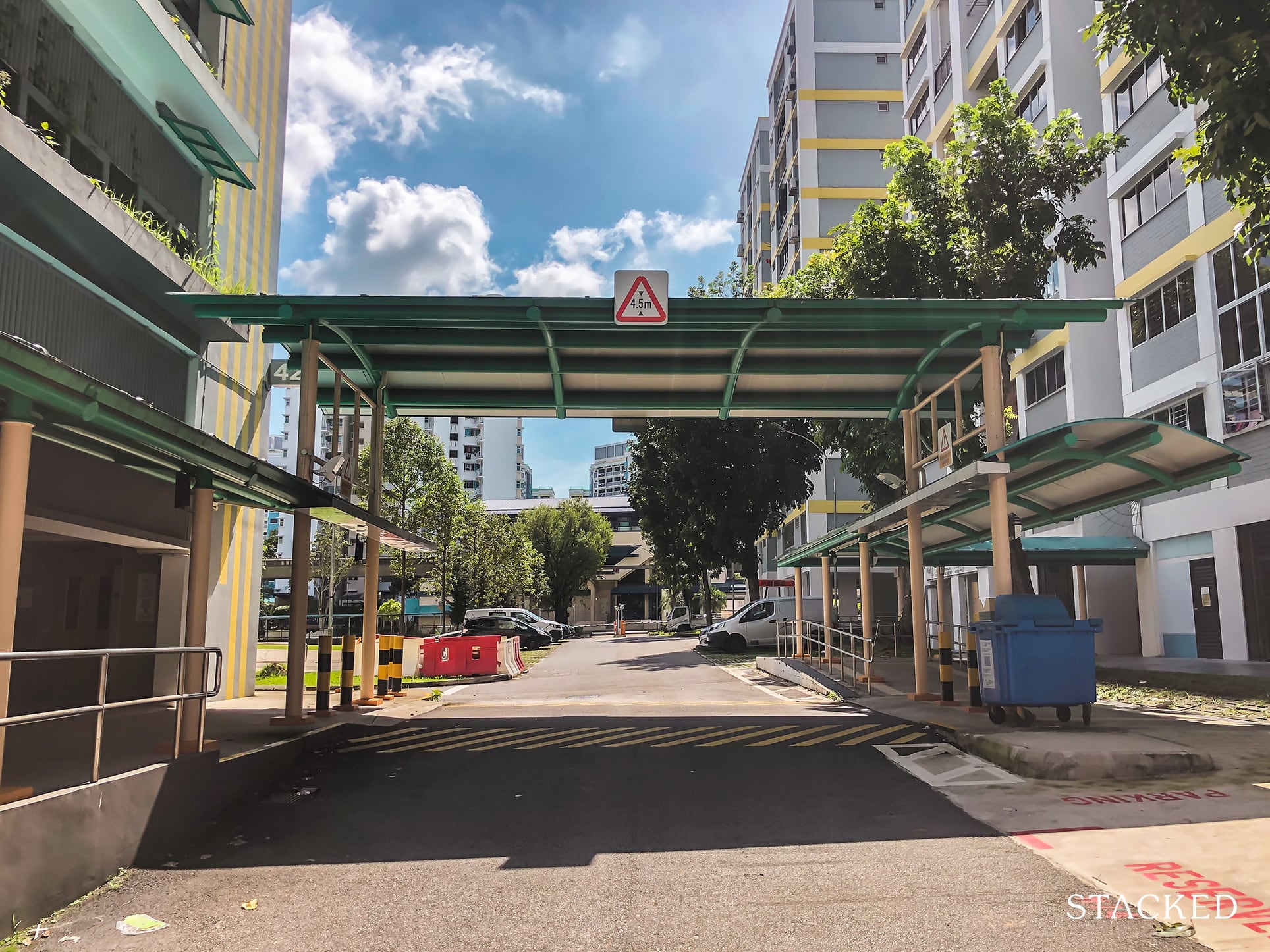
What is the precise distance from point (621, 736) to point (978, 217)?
14.2 m

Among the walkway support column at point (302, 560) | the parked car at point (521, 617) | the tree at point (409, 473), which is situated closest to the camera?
the walkway support column at point (302, 560)

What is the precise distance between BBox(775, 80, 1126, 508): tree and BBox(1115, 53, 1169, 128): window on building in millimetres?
5544

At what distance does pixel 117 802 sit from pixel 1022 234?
1898 cm

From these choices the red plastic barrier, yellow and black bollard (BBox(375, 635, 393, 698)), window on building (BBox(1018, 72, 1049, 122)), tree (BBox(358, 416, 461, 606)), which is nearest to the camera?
yellow and black bollard (BBox(375, 635, 393, 698))

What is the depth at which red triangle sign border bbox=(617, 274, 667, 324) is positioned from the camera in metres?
11.8

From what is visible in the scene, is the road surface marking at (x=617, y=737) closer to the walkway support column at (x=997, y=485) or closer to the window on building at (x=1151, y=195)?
the walkway support column at (x=997, y=485)

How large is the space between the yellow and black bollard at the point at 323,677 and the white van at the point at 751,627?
2284 cm

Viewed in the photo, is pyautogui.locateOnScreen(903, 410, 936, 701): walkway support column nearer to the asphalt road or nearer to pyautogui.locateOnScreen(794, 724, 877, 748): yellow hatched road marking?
pyautogui.locateOnScreen(794, 724, 877, 748): yellow hatched road marking

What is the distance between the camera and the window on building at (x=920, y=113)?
4141 centimetres

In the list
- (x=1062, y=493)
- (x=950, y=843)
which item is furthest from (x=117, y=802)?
(x=1062, y=493)

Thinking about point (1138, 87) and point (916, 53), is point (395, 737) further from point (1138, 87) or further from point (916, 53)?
point (916, 53)

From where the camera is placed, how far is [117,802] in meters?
6.04

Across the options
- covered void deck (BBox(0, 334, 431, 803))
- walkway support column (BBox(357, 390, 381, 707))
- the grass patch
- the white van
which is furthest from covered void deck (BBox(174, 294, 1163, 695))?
the white van

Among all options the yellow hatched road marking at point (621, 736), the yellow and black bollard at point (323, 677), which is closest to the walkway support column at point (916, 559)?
the yellow hatched road marking at point (621, 736)
